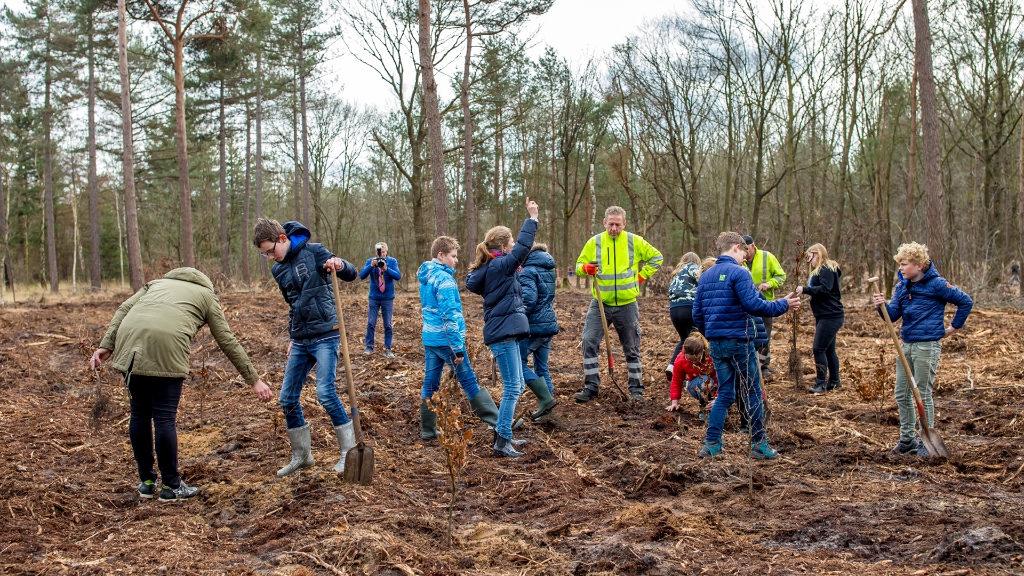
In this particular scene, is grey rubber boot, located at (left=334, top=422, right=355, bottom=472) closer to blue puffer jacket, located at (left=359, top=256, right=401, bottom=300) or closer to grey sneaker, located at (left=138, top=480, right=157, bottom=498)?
grey sneaker, located at (left=138, top=480, right=157, bottom=498)

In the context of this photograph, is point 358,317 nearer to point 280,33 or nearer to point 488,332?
point 488,332

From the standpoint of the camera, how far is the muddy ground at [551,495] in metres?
3.50

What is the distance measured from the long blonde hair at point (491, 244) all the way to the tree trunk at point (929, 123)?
9066mm

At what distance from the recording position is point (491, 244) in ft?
18.8

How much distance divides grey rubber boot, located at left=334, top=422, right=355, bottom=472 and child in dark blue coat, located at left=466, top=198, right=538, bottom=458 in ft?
3.92

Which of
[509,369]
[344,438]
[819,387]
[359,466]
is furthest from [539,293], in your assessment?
[819,387]

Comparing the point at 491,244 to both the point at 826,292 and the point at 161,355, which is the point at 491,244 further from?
the point at 826,292

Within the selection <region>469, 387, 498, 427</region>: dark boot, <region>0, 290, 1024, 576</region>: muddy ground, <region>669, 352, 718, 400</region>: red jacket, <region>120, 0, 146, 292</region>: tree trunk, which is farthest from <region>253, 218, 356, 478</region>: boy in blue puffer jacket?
<region>120, 0, 146, 292</region>: tree trunk

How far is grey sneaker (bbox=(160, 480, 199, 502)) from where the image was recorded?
464 centimetres

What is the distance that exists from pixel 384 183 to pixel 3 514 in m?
36.4

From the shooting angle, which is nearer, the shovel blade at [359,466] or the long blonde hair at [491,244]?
the shovel blade at [359,466]

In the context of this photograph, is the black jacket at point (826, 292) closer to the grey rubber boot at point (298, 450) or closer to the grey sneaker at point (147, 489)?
the grey rubber boot at point (298, 450)

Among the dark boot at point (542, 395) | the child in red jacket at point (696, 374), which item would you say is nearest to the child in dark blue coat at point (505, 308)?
the dark boot at point (542, 395)

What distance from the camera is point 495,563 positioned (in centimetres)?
353
